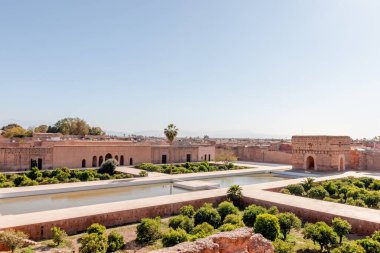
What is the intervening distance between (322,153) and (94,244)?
2406 centimetres

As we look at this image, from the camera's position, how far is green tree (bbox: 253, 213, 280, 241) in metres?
9.93

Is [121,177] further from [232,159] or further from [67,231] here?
[232,159]

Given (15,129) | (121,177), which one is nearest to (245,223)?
(121,177)

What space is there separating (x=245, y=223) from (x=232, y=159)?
2145 cm

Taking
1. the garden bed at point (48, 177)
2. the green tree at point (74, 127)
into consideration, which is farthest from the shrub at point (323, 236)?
the green tree at point (74, 127)

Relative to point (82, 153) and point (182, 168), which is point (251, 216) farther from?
point (82, 153)

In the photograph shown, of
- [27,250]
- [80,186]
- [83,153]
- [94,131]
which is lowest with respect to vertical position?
[27,250]

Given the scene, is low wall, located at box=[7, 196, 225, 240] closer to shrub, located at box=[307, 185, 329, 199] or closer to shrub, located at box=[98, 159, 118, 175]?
shrub, located at box=[307, 185, 329, 199]

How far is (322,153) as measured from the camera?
2830 cm

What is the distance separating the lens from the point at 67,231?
35.9ft

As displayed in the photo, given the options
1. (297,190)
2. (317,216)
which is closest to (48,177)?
(297,190)

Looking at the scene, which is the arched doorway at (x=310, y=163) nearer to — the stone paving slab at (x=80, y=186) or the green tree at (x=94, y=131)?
the stone paving slab at (x=80, y=186)

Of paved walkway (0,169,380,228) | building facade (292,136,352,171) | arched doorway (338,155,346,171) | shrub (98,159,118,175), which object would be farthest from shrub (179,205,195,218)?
arched doorway (338,155,346,171)

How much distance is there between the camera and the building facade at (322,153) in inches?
1102
